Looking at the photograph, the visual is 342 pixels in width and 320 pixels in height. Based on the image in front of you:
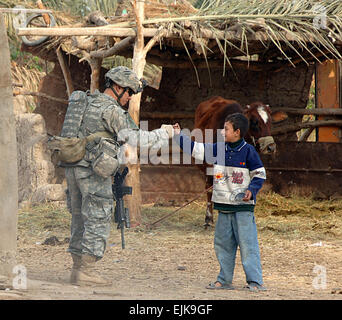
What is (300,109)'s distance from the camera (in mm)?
12672

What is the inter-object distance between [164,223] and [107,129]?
15.8 feet

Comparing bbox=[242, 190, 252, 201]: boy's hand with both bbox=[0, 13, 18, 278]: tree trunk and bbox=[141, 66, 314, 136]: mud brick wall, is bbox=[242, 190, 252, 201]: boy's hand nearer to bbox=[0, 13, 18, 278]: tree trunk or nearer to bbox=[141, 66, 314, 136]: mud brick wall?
bbox=[0, 13, 18, 278]: tree trunk

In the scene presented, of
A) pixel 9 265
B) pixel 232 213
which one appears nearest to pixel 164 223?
pixel 232 213

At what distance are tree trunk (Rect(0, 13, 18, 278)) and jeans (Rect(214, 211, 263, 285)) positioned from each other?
1852mm

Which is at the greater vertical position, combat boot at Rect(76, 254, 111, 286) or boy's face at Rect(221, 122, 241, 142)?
boy's face at Rect(221, 122, 241, 142)

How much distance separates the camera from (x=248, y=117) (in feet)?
30.1

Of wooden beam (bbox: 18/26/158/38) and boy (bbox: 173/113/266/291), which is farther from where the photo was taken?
wooden beam (bbox: 18/26/158/38)

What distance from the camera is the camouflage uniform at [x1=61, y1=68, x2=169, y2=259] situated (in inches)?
220

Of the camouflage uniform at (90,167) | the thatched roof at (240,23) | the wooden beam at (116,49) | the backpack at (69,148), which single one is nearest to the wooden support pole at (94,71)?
the wooden beam at (116,49)

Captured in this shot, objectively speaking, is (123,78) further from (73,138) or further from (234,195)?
(234,195)

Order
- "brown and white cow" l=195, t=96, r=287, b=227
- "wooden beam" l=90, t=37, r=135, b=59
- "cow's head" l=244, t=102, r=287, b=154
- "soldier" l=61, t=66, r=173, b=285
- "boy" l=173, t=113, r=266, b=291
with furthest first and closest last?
1. "wooden beam" l=90, t=37, r=135, b=59
2. "cow's head" l=244, t=102, r=287, b=154
3. "brown and white cow" l=195, t=96, r=287, b=227
4. "boy" l=173, t=113, r=266, b=291
5. "soldier" l=61, t=66, r=173, b=285

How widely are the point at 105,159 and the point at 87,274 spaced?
1.07m

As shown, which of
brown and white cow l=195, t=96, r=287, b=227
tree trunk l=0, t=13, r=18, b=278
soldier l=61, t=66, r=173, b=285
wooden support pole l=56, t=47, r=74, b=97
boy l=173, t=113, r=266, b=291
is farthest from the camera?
wooden support pole l=56, t=47, r=74, b=97

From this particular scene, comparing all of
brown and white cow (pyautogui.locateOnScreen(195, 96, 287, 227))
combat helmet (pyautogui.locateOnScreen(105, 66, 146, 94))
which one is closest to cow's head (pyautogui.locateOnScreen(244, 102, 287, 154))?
brown and white cow (pyautogui.locateOnScreen(195, 96, 287, 227))
